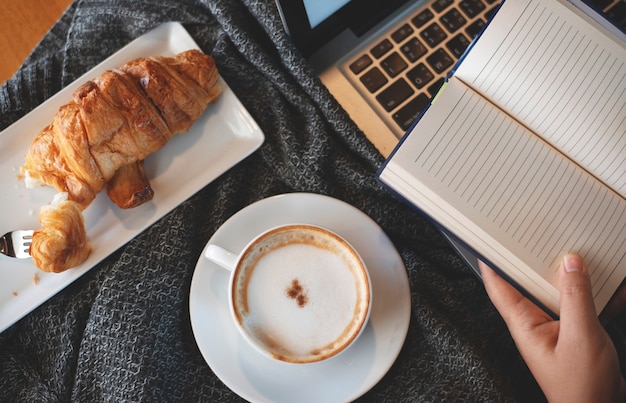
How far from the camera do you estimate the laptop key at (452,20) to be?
0.96 m

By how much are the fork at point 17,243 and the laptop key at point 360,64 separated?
57 centimetres

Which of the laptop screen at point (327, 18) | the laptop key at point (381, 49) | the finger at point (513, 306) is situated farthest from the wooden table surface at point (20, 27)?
the finger at point (513, 306)

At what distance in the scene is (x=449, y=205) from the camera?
0.73 meters

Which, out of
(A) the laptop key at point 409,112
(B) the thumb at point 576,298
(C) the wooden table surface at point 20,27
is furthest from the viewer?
(C) the wooden table surface at point 20,27

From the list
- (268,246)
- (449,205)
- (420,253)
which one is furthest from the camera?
(420,253)

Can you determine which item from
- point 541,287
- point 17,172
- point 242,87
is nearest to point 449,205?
point 541,287

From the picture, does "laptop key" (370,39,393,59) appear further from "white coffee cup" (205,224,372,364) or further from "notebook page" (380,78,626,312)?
"white coffee cup" (205,224,372,364)

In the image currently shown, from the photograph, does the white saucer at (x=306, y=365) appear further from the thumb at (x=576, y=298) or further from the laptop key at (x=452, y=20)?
the laptop key at (x=452, y=20)

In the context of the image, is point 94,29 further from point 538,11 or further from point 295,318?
point 538,11

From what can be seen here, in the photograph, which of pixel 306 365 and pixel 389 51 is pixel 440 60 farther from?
pixel 306 365

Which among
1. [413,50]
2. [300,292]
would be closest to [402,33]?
[413,50]

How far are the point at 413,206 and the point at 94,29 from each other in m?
0.65

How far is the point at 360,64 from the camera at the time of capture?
0.94 metres

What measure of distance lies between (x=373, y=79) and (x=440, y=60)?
116 millimetres
